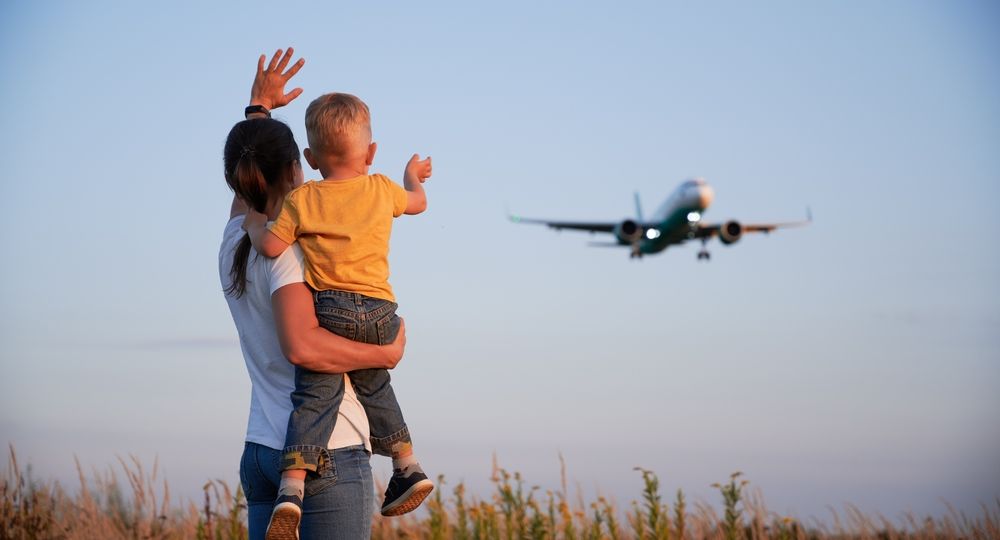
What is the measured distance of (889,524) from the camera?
7535 millimetres

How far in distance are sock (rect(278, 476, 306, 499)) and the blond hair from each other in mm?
1139

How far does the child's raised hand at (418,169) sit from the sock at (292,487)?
1.29 metres

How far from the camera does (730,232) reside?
37844mm

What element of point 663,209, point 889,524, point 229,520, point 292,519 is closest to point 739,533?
point 889,524

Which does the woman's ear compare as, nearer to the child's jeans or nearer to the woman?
the woman

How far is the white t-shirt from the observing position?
3.19 metres

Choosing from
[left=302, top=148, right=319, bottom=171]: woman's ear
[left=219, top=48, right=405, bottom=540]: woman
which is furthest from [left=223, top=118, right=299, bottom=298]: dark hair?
[left=302, top=148, right=319, bottom=171]: woman's ear

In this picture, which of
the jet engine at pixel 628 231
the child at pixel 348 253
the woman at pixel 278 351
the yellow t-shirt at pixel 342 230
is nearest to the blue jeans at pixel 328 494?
the woman at pixel 278 351

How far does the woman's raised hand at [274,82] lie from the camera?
154 inches

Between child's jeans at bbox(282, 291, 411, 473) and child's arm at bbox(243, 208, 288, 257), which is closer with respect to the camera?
child's jeans at bbox(282, 291, 411, 473)

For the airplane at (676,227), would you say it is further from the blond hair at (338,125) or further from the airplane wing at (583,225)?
the blond hair at (338,125)

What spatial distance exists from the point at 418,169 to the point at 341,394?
103cm

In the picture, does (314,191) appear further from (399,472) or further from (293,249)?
(399,472)

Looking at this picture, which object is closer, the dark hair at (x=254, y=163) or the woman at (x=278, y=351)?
the woman at (x=278, y=351)
